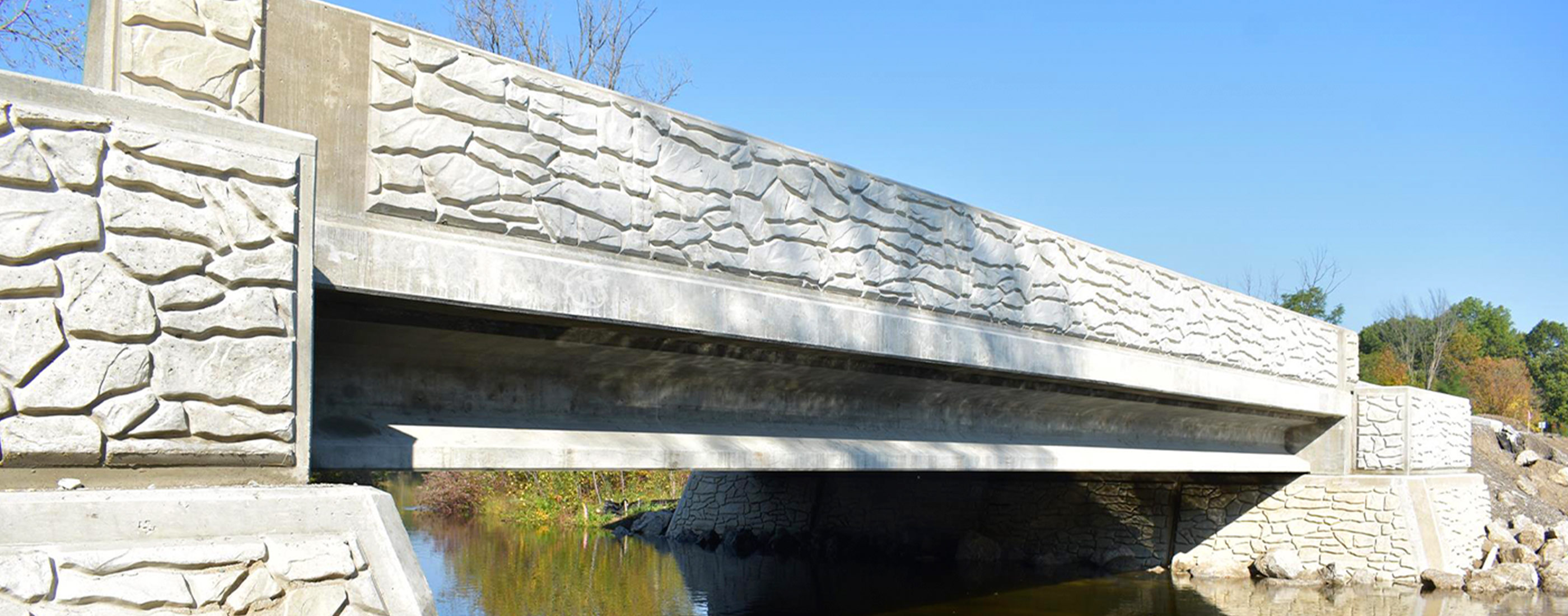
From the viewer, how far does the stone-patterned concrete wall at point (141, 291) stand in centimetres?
375

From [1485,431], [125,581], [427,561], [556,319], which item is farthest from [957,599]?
[1485,431]

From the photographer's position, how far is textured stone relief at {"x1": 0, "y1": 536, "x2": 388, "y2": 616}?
133 inches

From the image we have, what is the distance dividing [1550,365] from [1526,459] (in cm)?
4339

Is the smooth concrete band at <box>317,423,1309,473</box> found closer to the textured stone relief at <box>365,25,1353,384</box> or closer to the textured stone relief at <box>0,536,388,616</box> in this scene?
the textured stone relief at <box>365,25,1353,384</box>

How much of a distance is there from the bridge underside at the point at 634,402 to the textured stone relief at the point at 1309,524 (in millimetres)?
5931

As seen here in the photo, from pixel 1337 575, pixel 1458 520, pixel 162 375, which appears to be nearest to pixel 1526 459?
pixel 1458 520

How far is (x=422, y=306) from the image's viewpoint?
18.1 ft

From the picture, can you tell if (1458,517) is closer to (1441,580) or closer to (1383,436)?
(1441,580)

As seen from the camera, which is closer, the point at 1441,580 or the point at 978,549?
the point at 1441,580

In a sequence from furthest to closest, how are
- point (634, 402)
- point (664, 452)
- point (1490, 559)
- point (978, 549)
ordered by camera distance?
point (978, 549), point (1490, 559), point (634, 402), point (664, 452)

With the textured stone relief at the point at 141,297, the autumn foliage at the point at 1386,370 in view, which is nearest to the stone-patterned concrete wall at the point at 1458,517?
the textured stone relief at the point at 141,297

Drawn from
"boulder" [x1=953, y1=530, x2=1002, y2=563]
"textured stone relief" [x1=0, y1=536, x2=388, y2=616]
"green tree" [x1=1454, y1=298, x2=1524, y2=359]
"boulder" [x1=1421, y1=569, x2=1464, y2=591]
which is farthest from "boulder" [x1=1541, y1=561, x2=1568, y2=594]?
"green tree" [x1=1454, y1=298, x2=1524, y2=359]

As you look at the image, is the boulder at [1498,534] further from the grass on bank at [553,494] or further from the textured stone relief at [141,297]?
the textured stone relief at [141,297]

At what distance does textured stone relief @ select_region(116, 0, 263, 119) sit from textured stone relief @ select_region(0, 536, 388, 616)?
1844 mm
